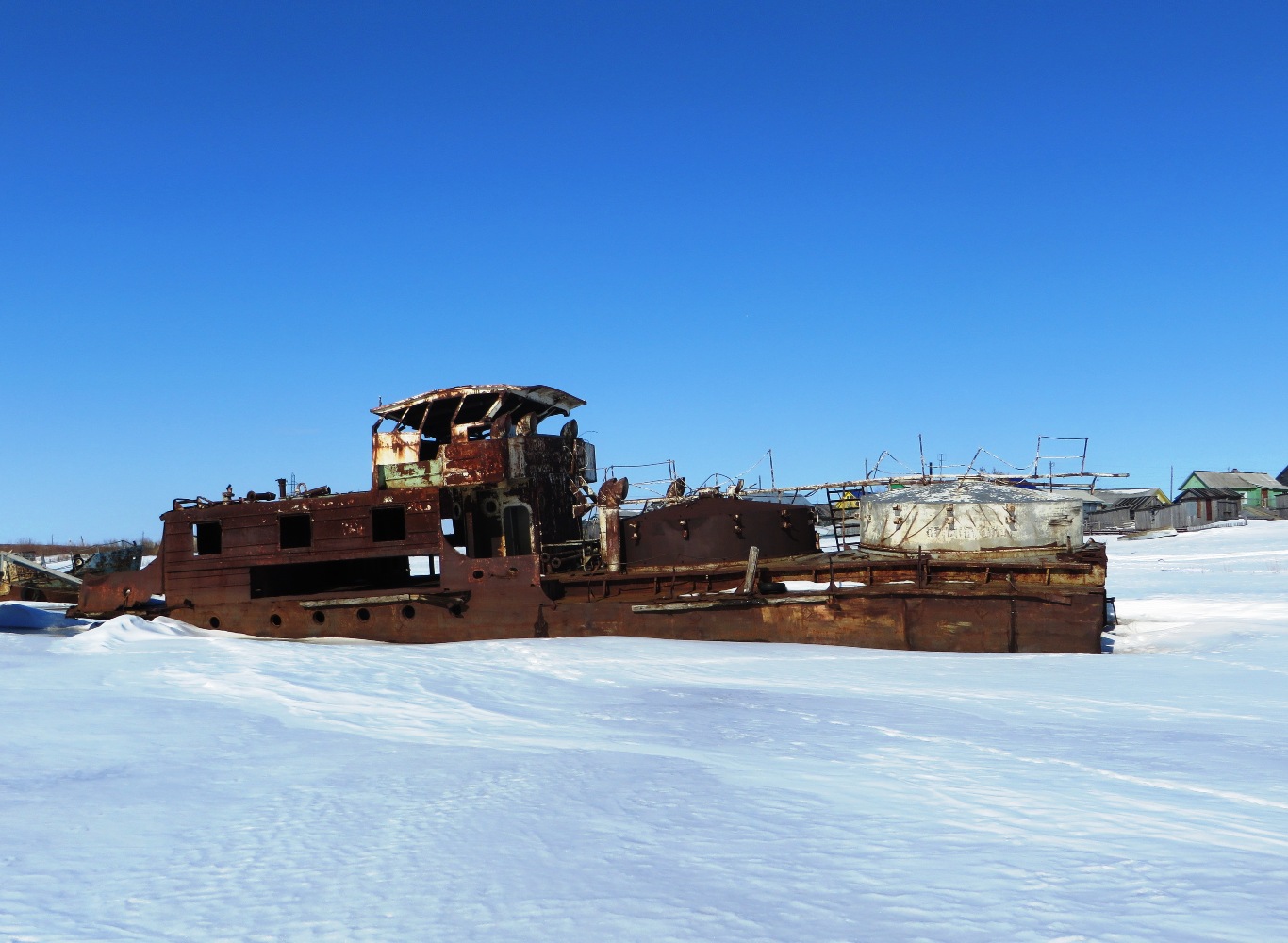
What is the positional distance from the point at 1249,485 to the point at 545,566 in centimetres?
5858

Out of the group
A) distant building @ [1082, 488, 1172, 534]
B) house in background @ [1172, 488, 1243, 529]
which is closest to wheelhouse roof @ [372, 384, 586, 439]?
distant building @ [1082, 488, 1172, 534]

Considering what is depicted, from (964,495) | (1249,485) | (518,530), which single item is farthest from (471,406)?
(1249,485)

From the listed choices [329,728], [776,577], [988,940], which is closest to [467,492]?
[776,577]

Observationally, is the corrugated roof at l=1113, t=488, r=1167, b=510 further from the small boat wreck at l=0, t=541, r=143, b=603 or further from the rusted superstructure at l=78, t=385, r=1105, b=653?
the small boat wreck at l=0, t=541, r=143, b=603

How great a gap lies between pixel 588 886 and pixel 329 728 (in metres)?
4.59

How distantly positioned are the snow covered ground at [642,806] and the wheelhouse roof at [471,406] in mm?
7441

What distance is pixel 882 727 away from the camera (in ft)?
26.0

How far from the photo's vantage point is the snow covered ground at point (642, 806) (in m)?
3.74

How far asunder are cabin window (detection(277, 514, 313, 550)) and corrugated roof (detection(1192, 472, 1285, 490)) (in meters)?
58.7

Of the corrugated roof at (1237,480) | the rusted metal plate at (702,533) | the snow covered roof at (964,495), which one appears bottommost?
the rusted metal plate at (702,533)

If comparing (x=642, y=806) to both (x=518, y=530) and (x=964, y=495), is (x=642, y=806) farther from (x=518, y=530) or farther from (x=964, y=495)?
(x=518, y=530)

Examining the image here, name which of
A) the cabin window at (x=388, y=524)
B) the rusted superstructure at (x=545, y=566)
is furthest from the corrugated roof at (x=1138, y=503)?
the cabin window at (x=388, y=524)

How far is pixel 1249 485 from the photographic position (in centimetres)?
5953

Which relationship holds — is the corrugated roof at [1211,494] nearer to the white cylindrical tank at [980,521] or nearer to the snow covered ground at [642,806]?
the white cylindrical tank at [980,521]
